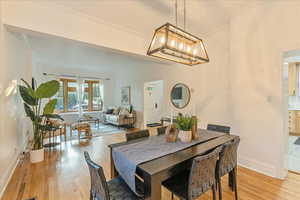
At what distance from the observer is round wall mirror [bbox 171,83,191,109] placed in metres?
4.28

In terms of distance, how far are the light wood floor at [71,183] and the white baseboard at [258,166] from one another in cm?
10

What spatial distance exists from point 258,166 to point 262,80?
1.59 meters

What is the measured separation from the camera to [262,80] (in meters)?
2.49

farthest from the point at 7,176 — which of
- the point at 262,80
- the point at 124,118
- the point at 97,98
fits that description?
the point at 97,98

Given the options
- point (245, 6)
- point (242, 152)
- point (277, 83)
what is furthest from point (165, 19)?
point (242, 152)

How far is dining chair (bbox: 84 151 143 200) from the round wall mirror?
10.8 feet

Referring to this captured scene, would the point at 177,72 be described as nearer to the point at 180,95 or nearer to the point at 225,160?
the point at 180,95

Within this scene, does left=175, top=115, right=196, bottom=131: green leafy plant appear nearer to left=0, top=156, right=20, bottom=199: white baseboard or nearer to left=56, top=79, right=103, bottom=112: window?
left=0, top=156, right=20, bottom=199: white baseboard

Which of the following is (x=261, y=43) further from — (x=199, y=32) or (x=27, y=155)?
(x=27, y=155)

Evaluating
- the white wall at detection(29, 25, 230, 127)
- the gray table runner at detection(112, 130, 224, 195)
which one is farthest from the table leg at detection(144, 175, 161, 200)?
the white wall at detection(29, 25, 230, 127)

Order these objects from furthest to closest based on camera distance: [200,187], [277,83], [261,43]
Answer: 1. [261,43]
2. [277,83]
3. [200,187]

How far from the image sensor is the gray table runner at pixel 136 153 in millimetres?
1295

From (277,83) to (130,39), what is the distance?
3.02 meters

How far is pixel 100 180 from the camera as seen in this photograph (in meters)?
1.13
